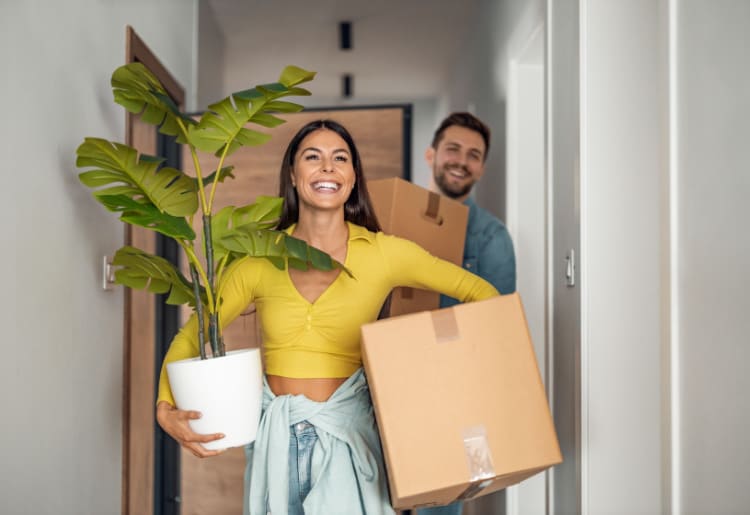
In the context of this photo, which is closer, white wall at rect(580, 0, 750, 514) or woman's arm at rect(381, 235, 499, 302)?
white wall at rect(580, 0, 750, 514)

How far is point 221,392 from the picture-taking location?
1.41m

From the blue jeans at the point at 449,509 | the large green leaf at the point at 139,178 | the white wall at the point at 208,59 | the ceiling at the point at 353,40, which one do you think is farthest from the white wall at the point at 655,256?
the ceiling at the point at 353,40

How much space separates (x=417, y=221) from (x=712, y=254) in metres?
0.86

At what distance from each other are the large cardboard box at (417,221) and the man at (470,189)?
0.34 m

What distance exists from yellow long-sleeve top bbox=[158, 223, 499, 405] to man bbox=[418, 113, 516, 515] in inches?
34.1

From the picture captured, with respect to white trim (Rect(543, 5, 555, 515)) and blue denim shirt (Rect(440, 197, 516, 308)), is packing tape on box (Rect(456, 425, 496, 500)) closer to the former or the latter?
white trim (Rect(543, 5, 555, 515))

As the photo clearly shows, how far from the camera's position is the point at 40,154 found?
64.4 inches

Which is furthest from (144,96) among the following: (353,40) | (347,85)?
(347,85)

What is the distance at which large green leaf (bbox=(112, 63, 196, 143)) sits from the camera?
1553 millimetres

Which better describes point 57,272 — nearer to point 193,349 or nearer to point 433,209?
point 193,349

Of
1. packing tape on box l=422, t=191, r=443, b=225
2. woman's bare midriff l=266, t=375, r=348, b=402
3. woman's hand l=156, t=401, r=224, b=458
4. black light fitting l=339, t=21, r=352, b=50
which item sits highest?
black light fitting l=339, t=21, r=352, b=50

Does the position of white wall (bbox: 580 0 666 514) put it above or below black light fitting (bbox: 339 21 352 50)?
below

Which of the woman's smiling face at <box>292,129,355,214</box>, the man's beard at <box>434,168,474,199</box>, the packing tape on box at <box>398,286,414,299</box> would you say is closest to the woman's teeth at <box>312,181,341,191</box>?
the woman's smiling face at <box>292,129,355,214</box>

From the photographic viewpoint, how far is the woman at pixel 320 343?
1.50 metres
